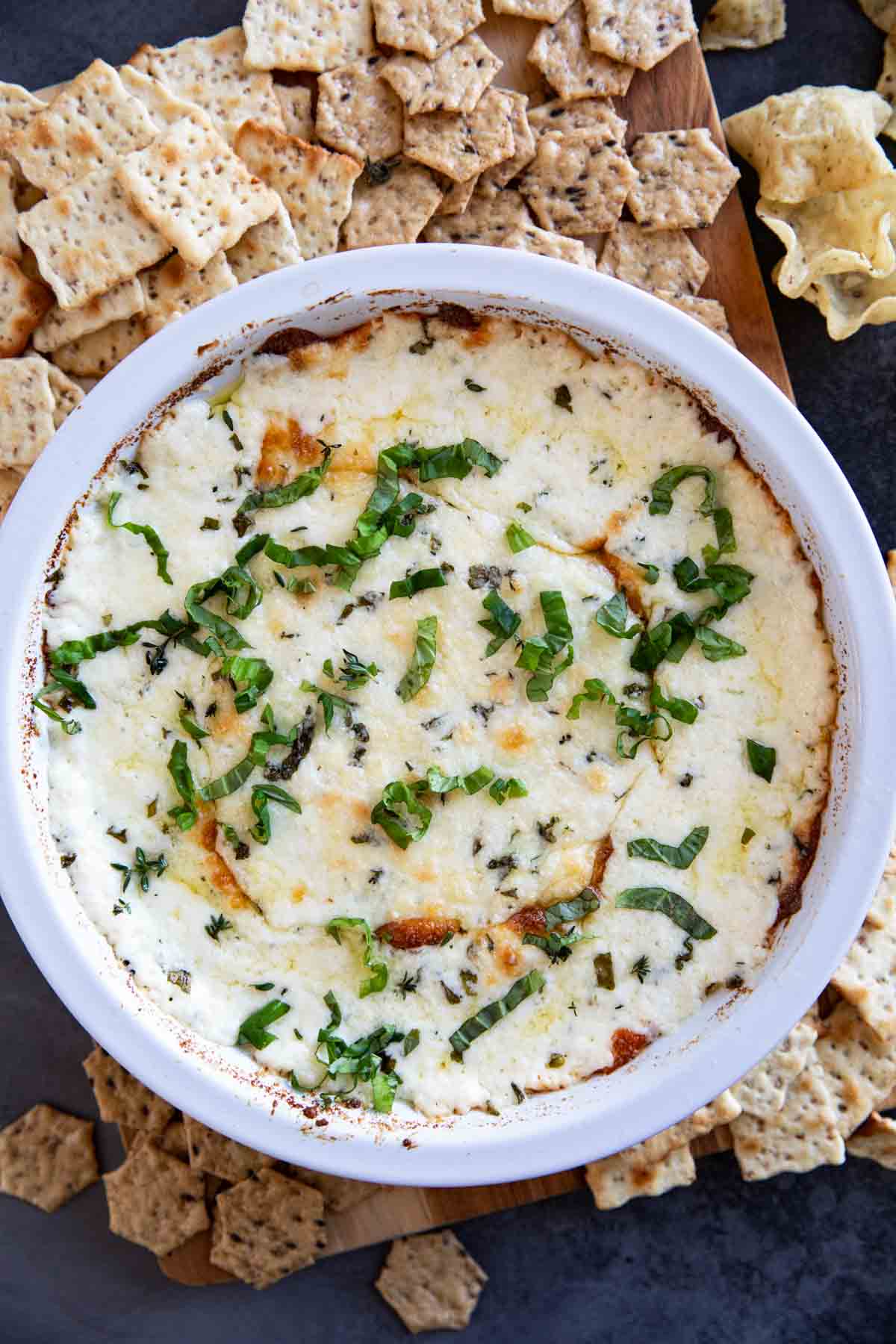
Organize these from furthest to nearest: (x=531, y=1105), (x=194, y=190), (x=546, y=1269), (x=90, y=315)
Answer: (x=546, y=1269) < (x=90, y=315) < (x=194, y=190) < (x=531, y=1105)

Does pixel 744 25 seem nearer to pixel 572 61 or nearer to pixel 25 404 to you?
pixel 572 61

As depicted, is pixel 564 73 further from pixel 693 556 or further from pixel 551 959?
pixel 551 959

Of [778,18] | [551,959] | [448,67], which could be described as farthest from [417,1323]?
[778,18]

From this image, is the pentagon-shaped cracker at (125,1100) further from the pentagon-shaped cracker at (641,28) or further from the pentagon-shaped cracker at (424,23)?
the pentagon-shaped cracker at (641,28)

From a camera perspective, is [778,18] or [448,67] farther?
[778,18]

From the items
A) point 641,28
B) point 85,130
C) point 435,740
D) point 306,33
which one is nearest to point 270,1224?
point 435,740

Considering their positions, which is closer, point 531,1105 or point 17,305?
point 531,1105

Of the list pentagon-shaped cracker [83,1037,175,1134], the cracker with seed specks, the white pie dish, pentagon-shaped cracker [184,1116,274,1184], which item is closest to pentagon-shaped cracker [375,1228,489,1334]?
pentagon-shaped cracker [184,1116,274,1184]

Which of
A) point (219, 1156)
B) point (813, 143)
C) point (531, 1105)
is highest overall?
point (813, 143)
